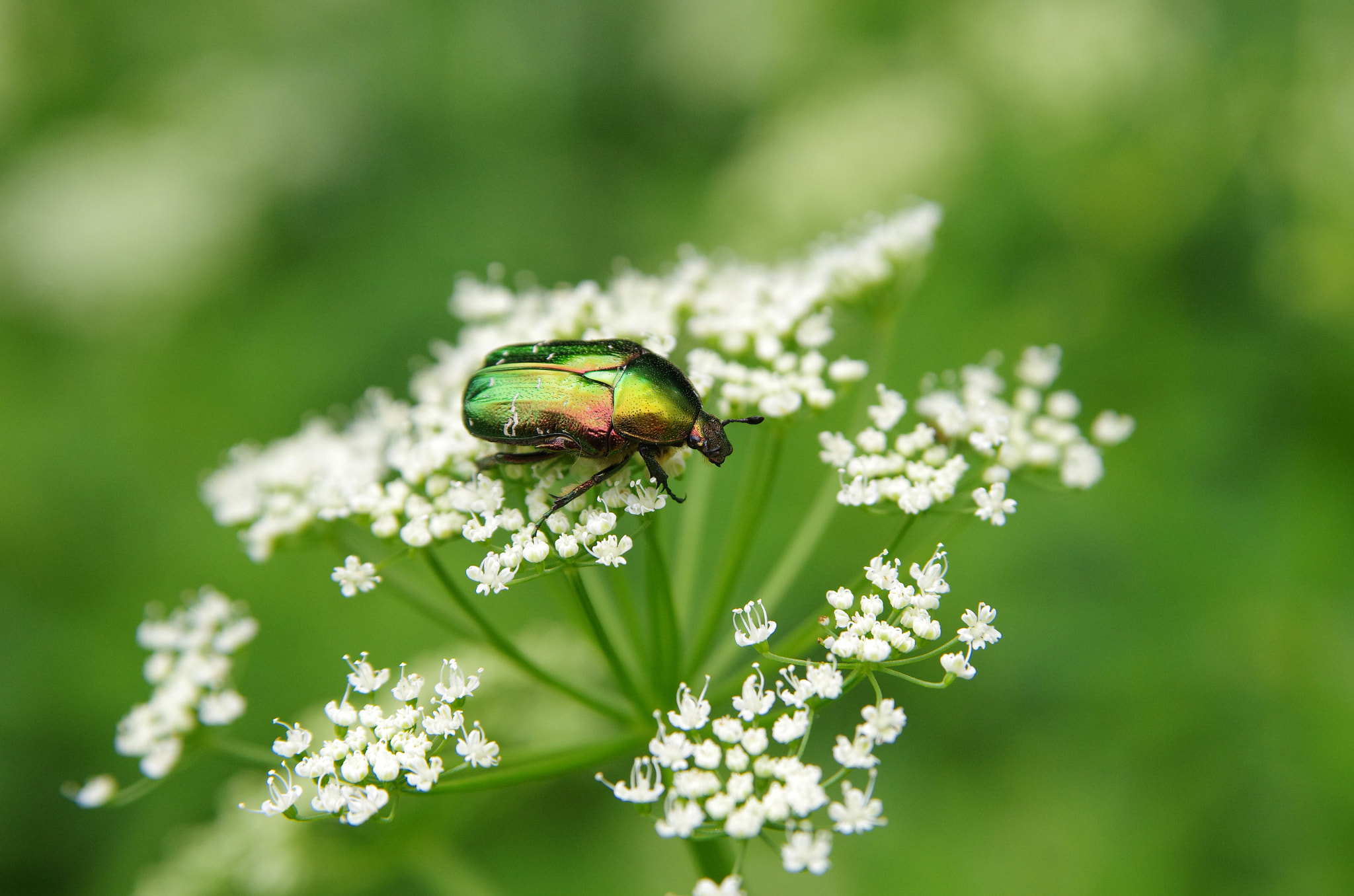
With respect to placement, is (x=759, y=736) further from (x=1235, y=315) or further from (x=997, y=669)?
(x=1235, y=315)

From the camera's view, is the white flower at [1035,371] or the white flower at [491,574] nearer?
the white flower at [491,574]

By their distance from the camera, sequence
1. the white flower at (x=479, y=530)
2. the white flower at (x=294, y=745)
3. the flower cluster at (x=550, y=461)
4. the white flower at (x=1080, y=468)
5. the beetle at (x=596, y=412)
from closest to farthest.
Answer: the white flower at (x=294, y=745) < the white flower at (x=479, y=530) < the flower cluster at (x=550, y=461) < the beetle at (x=596, y=412) < the white flower at (x=1080, y=468)

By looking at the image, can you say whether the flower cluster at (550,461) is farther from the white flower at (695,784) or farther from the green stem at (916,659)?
the green stem at (916,659)

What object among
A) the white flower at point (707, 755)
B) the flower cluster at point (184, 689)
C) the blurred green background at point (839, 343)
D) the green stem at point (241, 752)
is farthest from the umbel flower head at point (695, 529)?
the blurred green background at point (839, 343)

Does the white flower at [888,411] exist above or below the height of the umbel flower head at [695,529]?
above

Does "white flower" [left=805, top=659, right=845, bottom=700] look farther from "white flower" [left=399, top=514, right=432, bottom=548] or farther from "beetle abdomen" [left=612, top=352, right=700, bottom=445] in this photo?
"white flower" [left=399, top=514, right=432, bottom=548]

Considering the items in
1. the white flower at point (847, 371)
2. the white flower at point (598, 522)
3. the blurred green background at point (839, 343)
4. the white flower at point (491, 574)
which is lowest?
the blurred green background at point (839, 343)

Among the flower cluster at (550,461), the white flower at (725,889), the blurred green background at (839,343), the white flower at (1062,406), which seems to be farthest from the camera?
the blurred green background at (839,343)

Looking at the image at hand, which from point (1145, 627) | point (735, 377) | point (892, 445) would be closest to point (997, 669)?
point (1145, 627)
